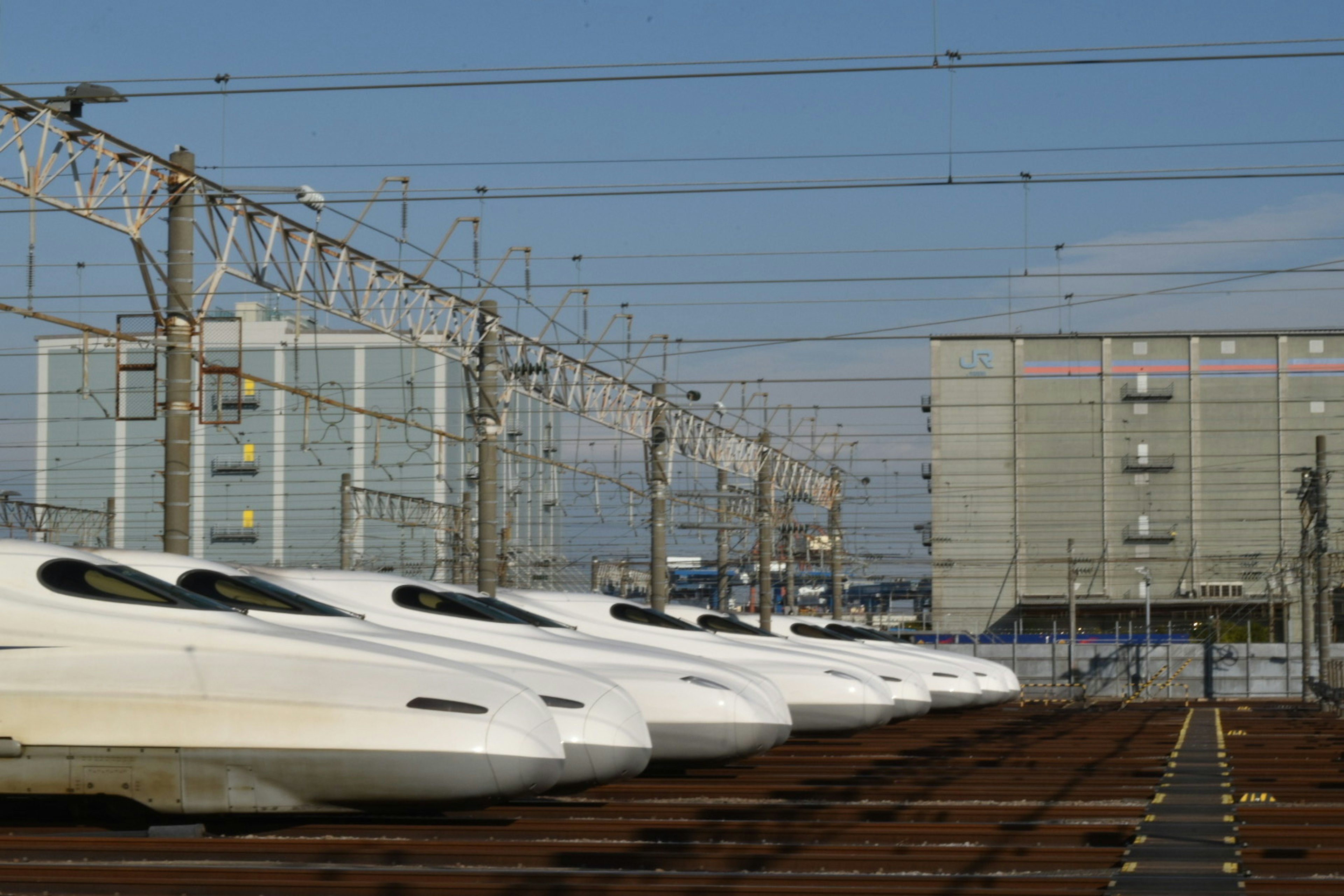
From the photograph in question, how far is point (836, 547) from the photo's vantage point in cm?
4338

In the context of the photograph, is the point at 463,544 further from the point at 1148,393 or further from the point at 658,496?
the point at 1148,393

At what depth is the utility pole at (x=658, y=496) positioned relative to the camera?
3019 centimetres

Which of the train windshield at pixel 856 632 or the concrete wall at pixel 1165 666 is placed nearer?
the train windshield at pixel 856 632

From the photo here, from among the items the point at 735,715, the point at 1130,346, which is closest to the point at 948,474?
the point at 1130,346

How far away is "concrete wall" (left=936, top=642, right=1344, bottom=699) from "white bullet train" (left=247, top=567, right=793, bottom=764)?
35724mm

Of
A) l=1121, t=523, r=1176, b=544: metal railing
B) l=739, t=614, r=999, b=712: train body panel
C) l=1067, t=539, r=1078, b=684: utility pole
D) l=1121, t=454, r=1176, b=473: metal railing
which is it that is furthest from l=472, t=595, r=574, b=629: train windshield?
l=1121, t=454, r=1176, b=473: metal railing

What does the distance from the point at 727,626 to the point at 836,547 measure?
2198 centimetres

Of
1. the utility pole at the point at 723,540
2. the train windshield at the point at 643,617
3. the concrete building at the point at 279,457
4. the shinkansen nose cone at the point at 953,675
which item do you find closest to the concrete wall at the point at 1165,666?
the utility pole at the point at 723,540

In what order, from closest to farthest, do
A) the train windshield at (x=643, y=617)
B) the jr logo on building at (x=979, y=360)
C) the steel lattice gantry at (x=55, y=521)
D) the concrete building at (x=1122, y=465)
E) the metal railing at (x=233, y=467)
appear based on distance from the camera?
the train windshield at (x=643, y=617)
the steel lattice gantry at (x=55, y=521)
the metal railing at (x=233, y=467)
the concrete building at (x=1122, y=465)
the jr logo on building at (x=979, y=360)

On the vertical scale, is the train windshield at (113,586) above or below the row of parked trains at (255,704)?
above

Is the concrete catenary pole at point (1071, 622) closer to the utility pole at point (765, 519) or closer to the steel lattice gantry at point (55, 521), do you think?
the utility pole at point (765, 519)

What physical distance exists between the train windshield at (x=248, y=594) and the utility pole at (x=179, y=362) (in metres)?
4.54

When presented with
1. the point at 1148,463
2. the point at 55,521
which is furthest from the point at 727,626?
the point at 1148,463

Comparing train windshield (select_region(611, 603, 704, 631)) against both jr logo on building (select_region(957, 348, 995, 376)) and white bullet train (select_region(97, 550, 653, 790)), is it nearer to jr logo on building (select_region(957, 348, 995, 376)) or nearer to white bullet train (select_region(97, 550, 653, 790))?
white bullet train (select_region(97, 550, 653, 790))
